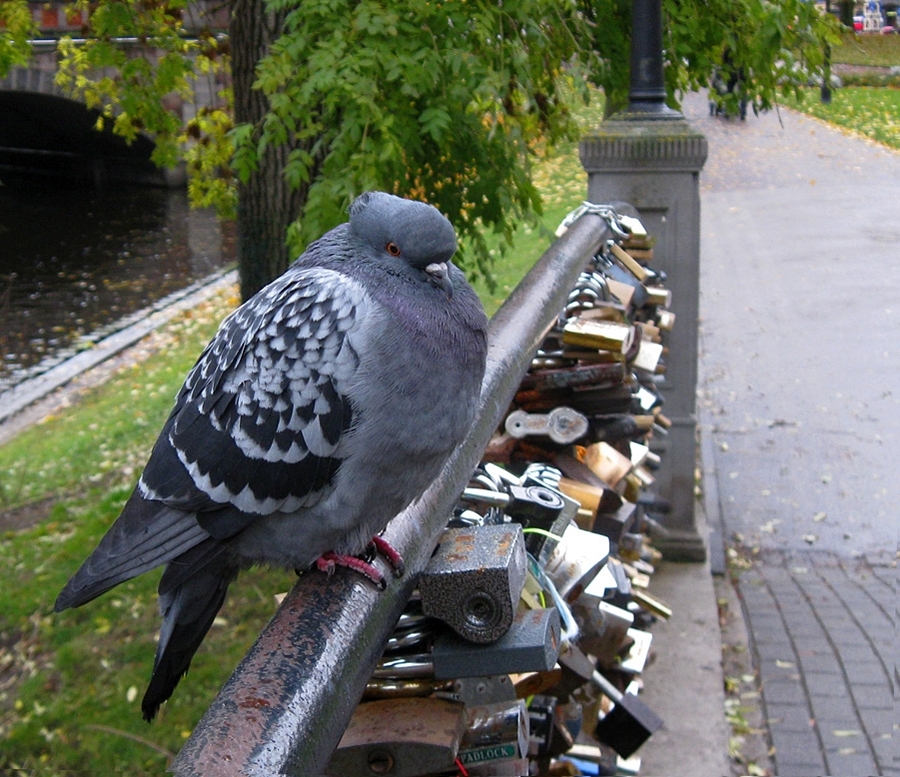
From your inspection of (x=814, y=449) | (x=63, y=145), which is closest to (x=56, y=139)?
(x=63, y=145)

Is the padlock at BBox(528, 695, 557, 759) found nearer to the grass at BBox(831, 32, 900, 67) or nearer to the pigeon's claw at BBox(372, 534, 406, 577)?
the pigeon's claw at BBox(372, 534, 406, 577)

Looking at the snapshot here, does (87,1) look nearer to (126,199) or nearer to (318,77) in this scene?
(318,77)

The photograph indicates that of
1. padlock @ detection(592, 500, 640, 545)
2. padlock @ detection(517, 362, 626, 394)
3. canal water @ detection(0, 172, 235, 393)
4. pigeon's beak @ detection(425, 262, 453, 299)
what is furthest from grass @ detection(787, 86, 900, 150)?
pigeon's beak @ detection(425, 262, 453, 299)

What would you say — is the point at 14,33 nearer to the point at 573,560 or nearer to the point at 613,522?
the point at 613,522

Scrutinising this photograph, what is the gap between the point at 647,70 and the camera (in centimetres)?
525

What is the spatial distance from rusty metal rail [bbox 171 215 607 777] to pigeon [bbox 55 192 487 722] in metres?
0.09

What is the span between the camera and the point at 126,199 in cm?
2420

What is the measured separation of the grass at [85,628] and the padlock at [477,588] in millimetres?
1982

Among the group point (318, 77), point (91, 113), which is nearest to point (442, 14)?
point (318, 77)

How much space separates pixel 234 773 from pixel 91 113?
80.3 feet

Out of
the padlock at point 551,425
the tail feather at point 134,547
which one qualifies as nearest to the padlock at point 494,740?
the tail feather at point 134,547

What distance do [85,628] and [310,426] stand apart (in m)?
3.47

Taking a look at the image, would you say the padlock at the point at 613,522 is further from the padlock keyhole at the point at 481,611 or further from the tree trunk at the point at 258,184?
the tree trunk at the point at 258,184

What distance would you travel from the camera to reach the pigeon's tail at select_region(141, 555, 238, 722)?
7.56ft
